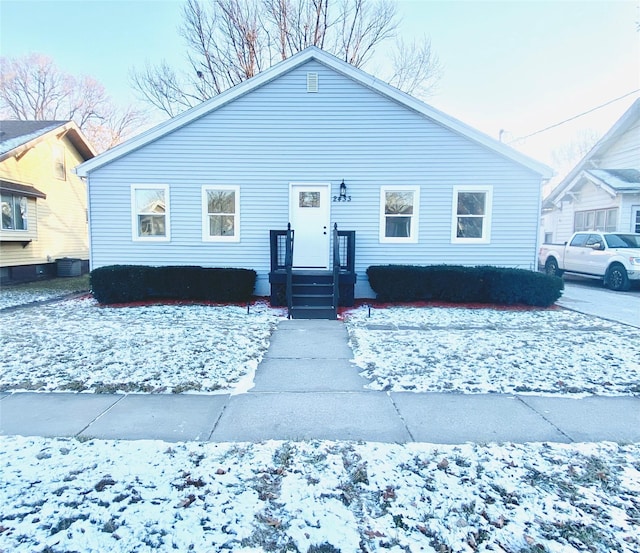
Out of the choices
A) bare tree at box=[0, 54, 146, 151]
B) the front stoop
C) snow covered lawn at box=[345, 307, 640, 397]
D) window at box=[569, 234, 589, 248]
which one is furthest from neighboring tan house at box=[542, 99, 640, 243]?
bare tree at box=[0, 54, 146, 151]

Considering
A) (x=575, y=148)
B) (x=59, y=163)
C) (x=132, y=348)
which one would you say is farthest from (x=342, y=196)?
(x=575, y=148)

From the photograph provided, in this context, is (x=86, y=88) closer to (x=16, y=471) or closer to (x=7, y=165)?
(x=7, y=165)

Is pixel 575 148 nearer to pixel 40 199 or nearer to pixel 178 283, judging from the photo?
pixel 178 283

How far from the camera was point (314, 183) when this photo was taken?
9.25 metres

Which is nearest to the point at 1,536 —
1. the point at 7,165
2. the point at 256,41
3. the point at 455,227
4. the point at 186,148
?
the point at 186,148

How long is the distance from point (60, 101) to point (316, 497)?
34.2 m

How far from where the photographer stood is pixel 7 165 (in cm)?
1237

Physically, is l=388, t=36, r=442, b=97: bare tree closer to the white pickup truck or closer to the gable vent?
the white pickup truck

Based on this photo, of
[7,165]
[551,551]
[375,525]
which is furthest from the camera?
[7,165]

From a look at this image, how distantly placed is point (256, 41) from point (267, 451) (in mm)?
20508

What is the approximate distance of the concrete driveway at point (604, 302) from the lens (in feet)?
25.0

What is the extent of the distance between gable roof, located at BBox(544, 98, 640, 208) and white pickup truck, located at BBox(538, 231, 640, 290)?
7.78 feet

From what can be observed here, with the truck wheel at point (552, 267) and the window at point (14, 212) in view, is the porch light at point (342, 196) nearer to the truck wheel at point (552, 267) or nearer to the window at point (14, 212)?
the truck wheel at point (552, 267)

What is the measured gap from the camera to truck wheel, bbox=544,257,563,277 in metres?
14.1
